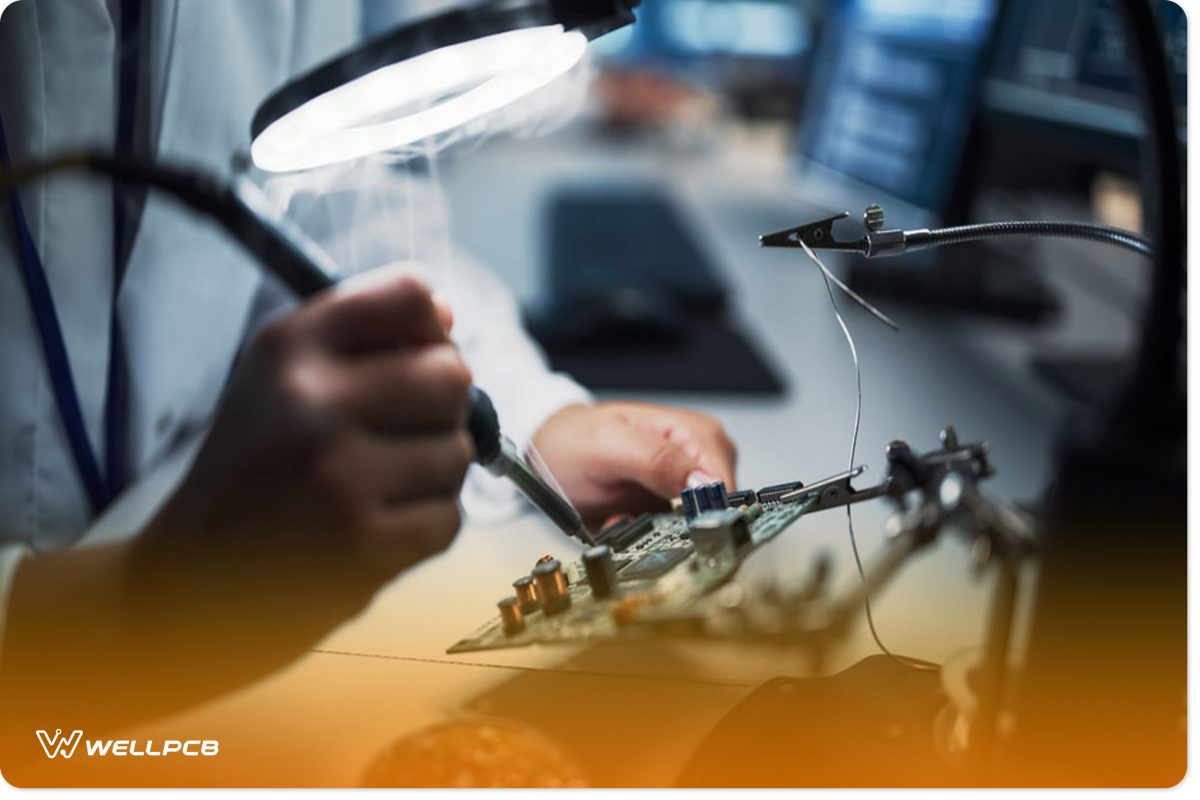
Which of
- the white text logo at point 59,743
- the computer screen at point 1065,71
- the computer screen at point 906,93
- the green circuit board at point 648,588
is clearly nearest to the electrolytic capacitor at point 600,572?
the green circuit board at point 648,588

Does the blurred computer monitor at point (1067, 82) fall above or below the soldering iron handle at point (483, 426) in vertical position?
above

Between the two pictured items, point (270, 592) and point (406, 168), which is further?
point (406, 168)

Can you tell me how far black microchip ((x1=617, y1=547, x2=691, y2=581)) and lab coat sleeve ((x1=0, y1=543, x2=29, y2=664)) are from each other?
23 cm

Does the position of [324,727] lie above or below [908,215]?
below

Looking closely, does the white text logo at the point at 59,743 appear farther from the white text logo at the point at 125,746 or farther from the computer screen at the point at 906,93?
the computer screen at the point at 906,93

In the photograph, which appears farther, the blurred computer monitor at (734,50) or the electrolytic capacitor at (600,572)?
the blurred computer monitor at (734,50)

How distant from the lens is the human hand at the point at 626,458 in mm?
387

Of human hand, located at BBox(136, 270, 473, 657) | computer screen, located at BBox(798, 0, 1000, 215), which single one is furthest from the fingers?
computer screen, located at BBox(798, 0, 1000, 215)

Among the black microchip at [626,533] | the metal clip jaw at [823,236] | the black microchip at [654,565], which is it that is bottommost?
the black microchip at [626,533]

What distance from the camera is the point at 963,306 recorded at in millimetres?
938

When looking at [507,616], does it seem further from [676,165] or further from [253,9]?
[676,165]

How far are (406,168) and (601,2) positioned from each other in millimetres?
153

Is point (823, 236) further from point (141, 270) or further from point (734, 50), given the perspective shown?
point (734, 50)

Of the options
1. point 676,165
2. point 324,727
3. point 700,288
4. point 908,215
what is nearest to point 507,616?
point 324,727
